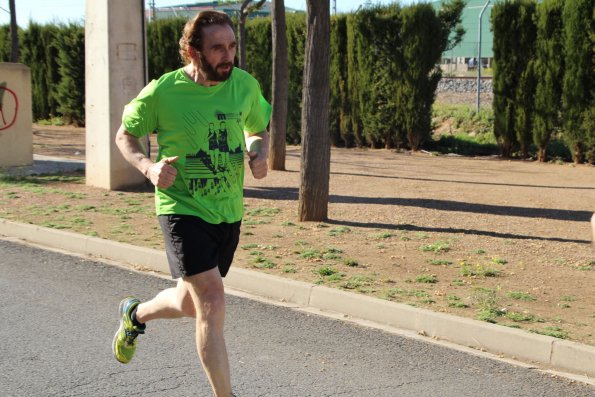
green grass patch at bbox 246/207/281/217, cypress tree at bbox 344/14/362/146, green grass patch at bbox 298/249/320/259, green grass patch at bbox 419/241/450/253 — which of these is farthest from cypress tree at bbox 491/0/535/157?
green grass patch at bbox 298/249/320/259

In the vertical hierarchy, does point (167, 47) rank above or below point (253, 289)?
above

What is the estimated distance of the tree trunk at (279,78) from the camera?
13.9m

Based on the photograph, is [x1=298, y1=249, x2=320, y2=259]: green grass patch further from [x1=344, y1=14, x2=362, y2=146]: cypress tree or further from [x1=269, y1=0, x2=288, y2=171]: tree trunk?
[x1=344, y1=14, x2=362, y2=146]: cypress tree

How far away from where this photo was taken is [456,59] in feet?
147

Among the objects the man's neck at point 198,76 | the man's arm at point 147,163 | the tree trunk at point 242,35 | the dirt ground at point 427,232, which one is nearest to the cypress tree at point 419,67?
the dirt ground at point 427,232

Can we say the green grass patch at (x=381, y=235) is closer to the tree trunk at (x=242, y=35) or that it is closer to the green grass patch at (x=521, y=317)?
the green grass patch at (x=521, y=317)

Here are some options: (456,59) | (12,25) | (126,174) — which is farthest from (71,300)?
(456,59)

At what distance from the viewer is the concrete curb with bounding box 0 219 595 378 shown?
532cm

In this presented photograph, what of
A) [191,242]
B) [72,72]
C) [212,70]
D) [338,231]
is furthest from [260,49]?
[191,242]

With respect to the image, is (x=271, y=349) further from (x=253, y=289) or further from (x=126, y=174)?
(x=126, y=174)

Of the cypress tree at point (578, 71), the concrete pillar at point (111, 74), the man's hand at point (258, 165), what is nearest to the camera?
the man's hand at point (258, 165)

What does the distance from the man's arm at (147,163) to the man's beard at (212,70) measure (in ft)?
1.49

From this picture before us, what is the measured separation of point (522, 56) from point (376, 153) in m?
3.79

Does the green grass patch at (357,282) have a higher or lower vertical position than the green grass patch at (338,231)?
lower
